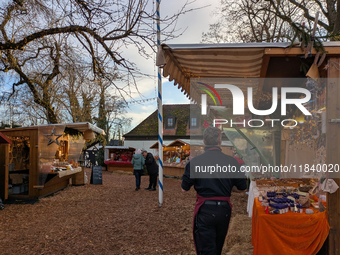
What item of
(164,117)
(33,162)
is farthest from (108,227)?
(164,117)

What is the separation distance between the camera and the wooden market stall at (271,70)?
376 cm

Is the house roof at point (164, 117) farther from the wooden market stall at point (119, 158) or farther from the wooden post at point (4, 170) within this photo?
the wooden post at point (4, 170)

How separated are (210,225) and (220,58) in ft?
8.92

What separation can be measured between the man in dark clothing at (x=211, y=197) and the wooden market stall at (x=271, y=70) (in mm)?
1437

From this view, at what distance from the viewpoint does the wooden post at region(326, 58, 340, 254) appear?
12.3ft

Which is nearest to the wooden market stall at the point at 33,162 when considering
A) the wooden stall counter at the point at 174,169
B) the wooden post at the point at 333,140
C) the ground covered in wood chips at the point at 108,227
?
the ground covered in wood chips at the point at 108,227

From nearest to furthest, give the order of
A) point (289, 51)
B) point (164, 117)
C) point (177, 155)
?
point (289, 51) → point (177, 155) → point (164, 117)

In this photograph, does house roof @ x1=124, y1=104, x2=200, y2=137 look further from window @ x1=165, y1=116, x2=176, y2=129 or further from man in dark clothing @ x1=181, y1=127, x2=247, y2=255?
man in dark clothing @ x1=181, y1=127, x2=247, y2=255

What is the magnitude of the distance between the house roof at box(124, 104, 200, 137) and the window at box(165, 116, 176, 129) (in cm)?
41

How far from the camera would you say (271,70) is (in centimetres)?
534

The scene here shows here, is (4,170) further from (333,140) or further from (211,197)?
(333,140)

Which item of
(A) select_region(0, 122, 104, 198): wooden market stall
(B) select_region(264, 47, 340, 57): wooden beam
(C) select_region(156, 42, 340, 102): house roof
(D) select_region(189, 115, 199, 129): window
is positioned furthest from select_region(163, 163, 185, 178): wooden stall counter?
(B) select_region(264, 47, 340, 57): wooden beam

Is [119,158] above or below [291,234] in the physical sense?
A: below

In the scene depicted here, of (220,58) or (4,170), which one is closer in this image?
(220,58)
